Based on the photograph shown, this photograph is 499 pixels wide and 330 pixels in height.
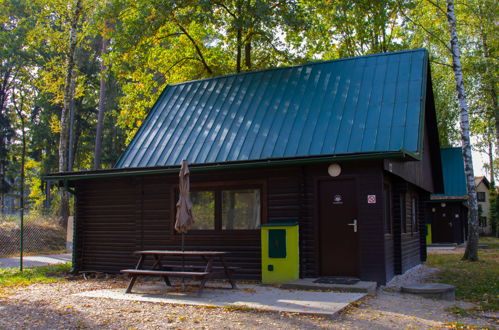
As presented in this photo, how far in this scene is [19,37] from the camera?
110 feet

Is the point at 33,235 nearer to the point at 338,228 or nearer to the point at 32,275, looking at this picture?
the point at 32,275

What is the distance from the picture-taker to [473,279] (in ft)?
40.3

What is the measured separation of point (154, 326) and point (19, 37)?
3187cm

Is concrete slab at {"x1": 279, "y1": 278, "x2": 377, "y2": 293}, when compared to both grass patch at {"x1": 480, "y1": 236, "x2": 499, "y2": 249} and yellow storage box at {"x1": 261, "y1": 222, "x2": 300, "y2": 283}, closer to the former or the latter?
yellow storage box at {"x1": 261, "y1": 222, "x2": 300, "y2": 283}

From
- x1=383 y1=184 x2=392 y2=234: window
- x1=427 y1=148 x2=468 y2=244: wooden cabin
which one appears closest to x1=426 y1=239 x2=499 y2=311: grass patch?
x1=383 y1=184 x2=392 y2=234: window

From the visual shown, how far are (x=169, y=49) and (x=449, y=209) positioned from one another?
1862 centimetres

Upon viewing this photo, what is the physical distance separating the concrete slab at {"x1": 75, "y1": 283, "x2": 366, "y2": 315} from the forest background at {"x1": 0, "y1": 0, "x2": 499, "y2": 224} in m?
11.9

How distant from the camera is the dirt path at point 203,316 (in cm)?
721

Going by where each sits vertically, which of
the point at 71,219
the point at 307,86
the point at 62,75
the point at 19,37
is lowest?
the point at 71,219

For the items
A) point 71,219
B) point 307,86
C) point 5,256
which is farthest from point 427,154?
point 5,256

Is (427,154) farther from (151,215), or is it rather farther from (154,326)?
(154,326)

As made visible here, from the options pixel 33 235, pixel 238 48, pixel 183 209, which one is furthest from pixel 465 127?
pixel 33 235

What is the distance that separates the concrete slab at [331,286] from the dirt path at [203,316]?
1.03 ft

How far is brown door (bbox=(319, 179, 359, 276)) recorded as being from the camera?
36.9 ft
